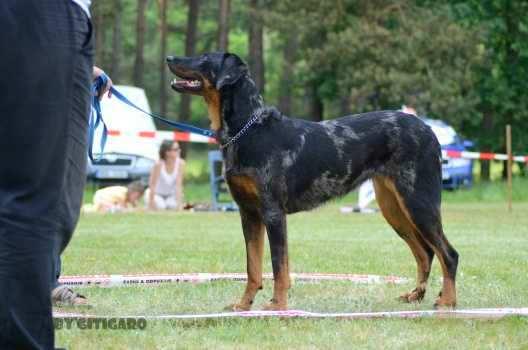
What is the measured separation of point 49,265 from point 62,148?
16.4 inches

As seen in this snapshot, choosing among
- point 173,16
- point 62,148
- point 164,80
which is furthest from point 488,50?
point 62,148

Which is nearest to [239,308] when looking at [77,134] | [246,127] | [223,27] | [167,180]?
[246,127]

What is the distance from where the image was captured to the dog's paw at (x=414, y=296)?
7223mm

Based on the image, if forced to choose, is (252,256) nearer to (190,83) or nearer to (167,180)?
(190,83)

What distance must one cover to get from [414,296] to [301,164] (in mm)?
1271

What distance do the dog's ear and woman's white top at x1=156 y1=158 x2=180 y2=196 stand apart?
1127 centimetres

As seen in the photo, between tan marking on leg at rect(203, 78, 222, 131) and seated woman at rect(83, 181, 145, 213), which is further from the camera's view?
seated woman at rect(83, 181, 145, 213)

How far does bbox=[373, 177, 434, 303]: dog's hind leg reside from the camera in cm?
730

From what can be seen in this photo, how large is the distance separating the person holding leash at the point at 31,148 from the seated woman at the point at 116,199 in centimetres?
1544

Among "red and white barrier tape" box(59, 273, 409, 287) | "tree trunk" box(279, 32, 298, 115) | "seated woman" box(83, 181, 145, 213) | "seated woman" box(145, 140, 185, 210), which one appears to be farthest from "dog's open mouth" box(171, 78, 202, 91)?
"tree trunk" box(279, 32, 298, 115)

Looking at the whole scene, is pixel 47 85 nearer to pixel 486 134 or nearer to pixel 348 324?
pixel 348 324

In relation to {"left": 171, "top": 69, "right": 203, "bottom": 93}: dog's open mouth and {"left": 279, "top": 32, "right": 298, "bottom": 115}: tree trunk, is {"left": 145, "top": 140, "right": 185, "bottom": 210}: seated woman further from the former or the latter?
{"left": 279, "top": 32, "right": 298, "bottom": 115}: tree trunk

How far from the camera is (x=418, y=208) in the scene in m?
7.07

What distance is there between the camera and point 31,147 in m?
3.66
